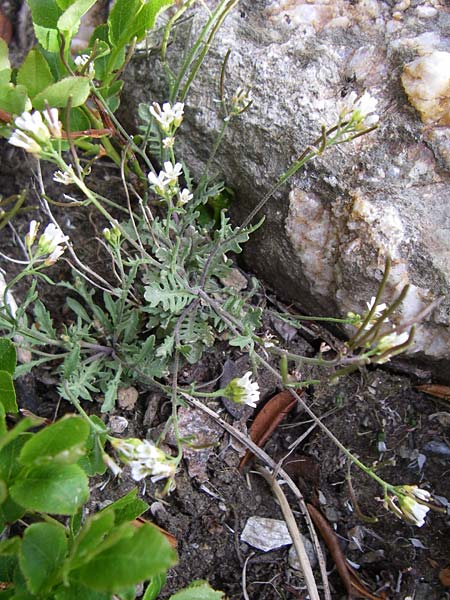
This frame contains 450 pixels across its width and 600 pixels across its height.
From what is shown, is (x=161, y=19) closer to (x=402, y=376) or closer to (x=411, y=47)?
(x=411, y=47)

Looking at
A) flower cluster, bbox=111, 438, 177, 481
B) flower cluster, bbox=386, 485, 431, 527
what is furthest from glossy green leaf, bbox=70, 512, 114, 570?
flower cluster, bbox=386, 485, 431, 527

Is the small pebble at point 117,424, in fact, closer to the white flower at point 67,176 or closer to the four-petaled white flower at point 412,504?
the white flower at point 67,176

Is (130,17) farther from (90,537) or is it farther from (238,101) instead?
(90,537)

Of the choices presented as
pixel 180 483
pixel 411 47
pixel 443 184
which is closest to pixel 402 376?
pixel 443 184

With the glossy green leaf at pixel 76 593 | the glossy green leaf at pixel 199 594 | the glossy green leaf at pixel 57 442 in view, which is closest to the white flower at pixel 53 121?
the glossy green leaf at pixel 57 442

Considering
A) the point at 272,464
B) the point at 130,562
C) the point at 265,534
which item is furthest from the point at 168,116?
the point at 265,534
